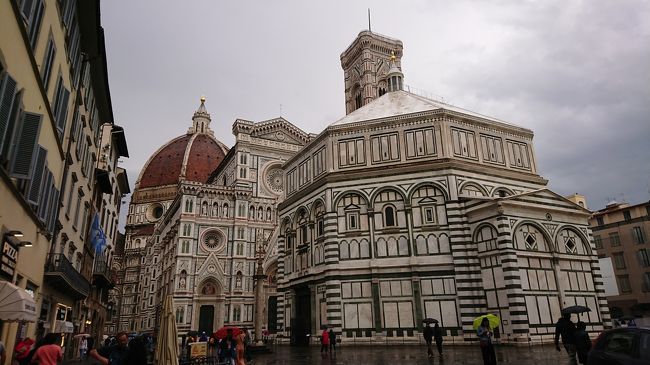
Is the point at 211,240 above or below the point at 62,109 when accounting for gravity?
above

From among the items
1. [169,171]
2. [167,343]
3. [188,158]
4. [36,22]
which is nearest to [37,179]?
[36,22]

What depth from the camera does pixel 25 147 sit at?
32.5 feet

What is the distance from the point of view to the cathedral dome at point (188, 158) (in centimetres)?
9462

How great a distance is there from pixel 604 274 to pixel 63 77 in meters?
41.9

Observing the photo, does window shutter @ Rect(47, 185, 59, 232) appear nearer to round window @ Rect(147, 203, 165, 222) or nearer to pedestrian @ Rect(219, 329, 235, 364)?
pedestrian @ Rect(219, 329, 235, 364)

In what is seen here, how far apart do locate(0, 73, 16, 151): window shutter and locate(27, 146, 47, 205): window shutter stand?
2.11 meters

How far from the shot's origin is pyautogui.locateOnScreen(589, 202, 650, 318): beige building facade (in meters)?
39.6

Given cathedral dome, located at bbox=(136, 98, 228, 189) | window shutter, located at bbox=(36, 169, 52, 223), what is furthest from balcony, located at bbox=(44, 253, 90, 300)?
cathedral dome, located at bbox=(136, 98, 228, 189)

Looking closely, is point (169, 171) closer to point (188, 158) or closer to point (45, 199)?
point (188, 158)

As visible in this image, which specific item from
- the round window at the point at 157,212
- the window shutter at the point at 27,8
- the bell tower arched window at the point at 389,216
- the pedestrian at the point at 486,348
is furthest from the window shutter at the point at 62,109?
the round window at the point at 157,212

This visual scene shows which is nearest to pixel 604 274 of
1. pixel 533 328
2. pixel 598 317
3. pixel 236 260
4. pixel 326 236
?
pixel 598 317

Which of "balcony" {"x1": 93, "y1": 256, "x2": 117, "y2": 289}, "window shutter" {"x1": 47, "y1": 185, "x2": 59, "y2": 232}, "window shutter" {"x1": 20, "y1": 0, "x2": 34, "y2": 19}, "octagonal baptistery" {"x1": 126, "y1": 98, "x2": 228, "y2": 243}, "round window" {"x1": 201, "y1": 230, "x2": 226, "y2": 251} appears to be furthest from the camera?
"octagonal baptistery" {"x1": 126, "y1": 98, "x2": 228, "y2": 243}

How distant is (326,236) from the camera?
1046 inches

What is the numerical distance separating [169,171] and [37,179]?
89648 millimetres
